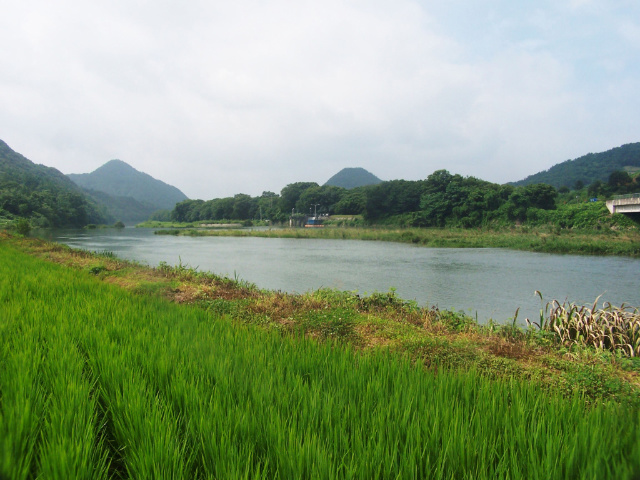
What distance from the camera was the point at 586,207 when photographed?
36688 millimetres

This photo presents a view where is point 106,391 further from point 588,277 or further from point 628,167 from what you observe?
point 628,167

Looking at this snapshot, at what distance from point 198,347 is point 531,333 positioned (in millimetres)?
4554

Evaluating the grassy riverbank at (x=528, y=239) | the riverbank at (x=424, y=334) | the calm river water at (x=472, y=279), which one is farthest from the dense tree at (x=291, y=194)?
the riverbank at (x=424, y=334)

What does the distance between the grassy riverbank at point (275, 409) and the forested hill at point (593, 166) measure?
101206 mm

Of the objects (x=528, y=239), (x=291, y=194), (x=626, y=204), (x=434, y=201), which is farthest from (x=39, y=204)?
(x=626, y=204)

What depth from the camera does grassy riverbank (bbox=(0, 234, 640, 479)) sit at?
55.8 inches

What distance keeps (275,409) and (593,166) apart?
11788cm

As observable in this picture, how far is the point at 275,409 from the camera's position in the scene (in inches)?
72.2

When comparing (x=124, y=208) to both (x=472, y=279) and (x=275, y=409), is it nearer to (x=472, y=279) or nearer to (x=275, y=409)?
(x=472, y=279)

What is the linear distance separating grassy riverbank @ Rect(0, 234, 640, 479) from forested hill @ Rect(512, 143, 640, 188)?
101 metres

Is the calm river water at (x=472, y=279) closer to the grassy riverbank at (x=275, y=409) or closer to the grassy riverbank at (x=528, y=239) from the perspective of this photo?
the grassy riverbank at (x=528, y=239)

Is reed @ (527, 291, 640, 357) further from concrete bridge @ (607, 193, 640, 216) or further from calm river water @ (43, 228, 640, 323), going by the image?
concrete bridge @ (607, 193, 640, 216)

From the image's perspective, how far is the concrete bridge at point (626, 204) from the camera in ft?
98.7

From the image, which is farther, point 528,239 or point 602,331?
point 528,239
